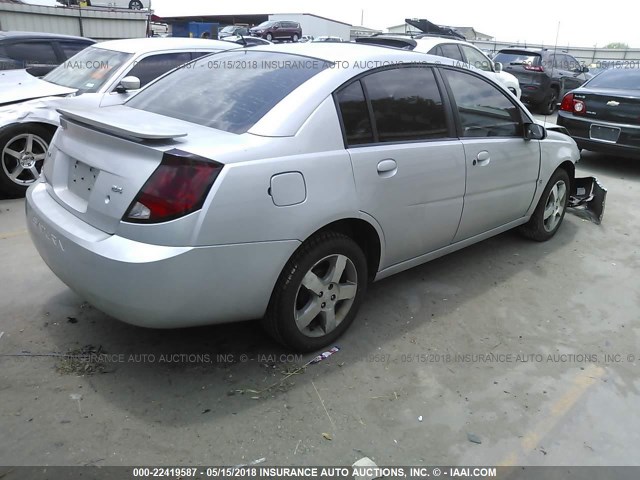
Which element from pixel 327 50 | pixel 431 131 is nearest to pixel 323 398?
pixel 431 131

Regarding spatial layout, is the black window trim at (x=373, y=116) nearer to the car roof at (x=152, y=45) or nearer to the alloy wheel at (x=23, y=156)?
the car roof at (x=152, y=45)

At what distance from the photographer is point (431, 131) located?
3.51 meters

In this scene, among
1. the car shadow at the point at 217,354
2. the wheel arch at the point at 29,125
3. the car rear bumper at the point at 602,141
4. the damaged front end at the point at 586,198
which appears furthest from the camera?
the car rear bumper at the point at 602,141

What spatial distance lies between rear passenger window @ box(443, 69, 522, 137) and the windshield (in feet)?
12.7

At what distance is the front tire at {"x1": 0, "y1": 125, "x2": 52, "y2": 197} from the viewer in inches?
217

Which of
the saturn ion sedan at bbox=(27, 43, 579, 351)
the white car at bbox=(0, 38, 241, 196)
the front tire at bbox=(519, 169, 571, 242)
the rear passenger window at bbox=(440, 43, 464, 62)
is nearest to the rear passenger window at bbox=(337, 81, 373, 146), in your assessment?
the saturn ion sedan at bbox=(27, 43, 579, 351)

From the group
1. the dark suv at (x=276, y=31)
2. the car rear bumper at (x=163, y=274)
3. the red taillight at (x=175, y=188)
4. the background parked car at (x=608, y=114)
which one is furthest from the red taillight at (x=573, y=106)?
the dark suv at (x=276, y=31)

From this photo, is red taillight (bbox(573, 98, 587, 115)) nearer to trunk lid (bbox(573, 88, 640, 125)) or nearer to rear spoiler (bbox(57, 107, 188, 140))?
trunk lid (bbox(573, 88, 640, 125))

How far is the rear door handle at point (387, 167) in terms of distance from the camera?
310cm

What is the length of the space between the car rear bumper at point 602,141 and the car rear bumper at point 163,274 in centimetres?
672

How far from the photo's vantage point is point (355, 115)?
10.1 ft

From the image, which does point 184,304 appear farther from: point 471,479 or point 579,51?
point 579,51

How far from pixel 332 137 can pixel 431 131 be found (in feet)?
3.03

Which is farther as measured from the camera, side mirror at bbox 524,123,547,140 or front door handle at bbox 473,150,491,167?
side mirror at bbox 524,123,547,140
